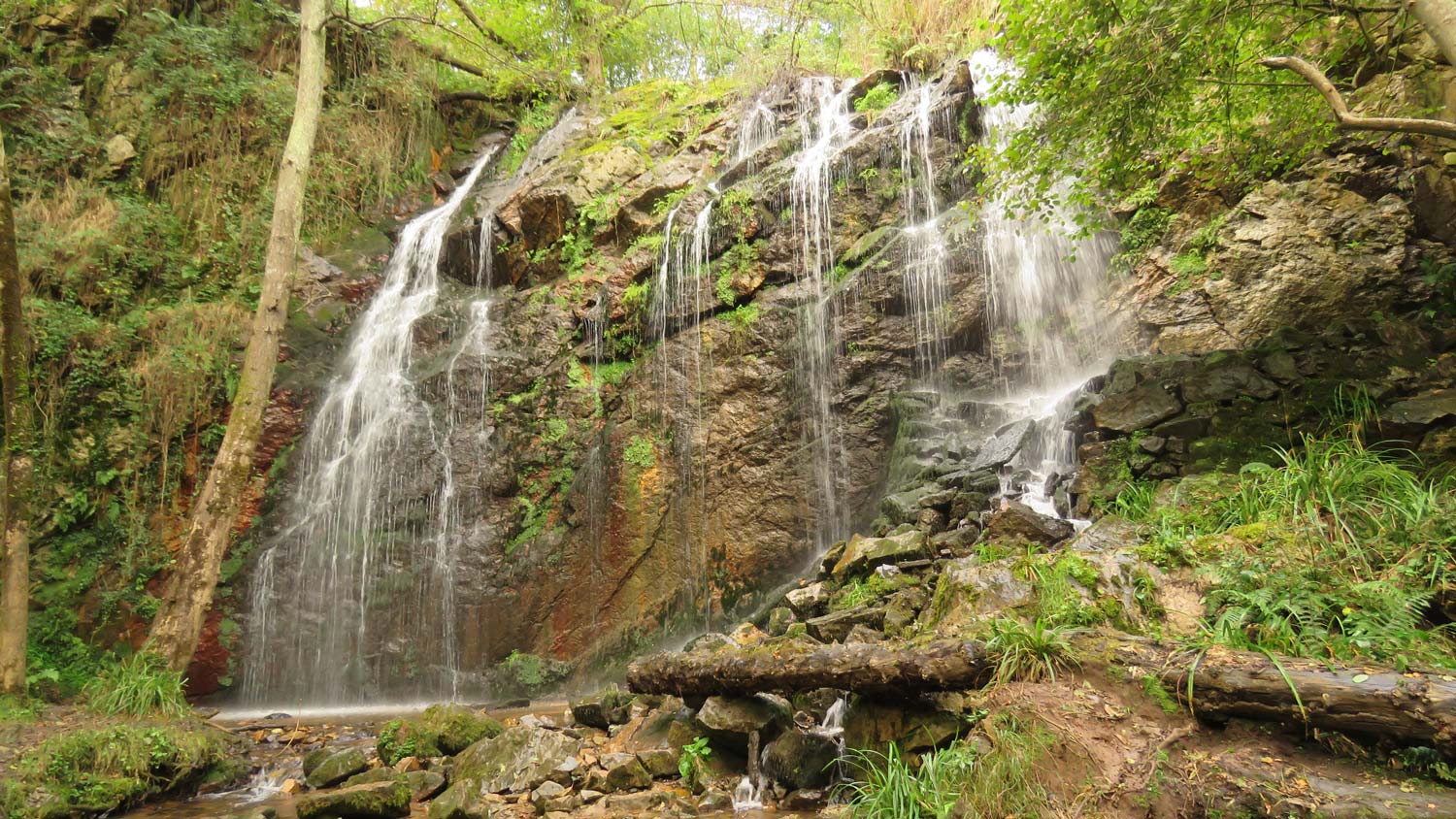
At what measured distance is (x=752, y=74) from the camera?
46.8 ft

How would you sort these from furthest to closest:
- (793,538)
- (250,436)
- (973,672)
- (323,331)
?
(323,331), (793,538), (250,436), (973,672)

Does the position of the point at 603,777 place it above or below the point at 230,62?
below

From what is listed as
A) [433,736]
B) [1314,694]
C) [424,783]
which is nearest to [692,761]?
[424,783]

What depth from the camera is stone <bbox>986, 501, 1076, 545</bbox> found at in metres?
6.09

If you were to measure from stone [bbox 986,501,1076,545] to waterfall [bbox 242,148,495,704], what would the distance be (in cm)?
715

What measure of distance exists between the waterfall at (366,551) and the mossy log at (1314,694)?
344 inches

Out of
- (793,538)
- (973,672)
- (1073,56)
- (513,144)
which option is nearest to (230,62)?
(513,144)

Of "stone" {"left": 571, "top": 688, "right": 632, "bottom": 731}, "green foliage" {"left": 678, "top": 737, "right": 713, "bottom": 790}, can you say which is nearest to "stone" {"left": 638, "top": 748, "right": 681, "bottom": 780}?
"green foliage" {"left": 678, "top": 737, "right": 713, "bottom": 790}

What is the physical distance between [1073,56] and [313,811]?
7.98 meters

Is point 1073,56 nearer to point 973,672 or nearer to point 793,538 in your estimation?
point 973,672

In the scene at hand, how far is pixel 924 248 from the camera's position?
1002cm

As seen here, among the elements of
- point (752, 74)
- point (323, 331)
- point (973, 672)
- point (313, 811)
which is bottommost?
point (313, 811)

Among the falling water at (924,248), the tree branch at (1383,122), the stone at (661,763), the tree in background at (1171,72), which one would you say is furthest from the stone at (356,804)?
the falling water at (924,248)

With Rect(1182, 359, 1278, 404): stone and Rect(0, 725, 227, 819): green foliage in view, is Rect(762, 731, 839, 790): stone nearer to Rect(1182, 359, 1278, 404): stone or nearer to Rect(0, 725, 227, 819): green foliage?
Rect(1182, 359, 1278, 404): stone
